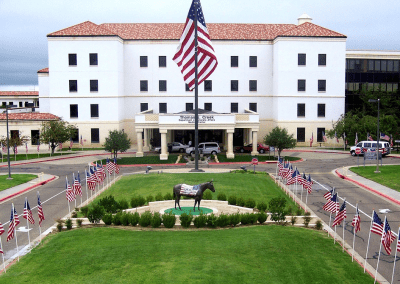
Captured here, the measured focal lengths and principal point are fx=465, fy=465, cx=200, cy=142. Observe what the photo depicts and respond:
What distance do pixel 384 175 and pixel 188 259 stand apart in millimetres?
28927

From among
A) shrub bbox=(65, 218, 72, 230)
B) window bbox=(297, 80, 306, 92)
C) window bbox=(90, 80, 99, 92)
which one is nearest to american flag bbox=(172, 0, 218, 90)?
shrub bbox=(65, 218, 72, 230)

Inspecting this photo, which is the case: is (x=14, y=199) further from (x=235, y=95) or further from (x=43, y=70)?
(x=43, y=70)

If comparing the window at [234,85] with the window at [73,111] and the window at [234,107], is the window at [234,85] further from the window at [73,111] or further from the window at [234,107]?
the window at [73,111]

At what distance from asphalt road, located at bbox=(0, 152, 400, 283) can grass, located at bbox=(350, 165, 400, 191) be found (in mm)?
2484

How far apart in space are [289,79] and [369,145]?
16.8m

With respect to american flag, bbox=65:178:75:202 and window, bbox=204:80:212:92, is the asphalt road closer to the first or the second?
american flag, bbox=65:178:75:202

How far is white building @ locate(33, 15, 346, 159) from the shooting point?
220 ft

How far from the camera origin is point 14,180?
3947 cm

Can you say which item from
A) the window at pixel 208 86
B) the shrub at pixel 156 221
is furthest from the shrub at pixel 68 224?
the window at pixel 208 86

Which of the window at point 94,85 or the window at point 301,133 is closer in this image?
the window at point 94,85

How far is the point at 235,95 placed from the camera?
70.4m

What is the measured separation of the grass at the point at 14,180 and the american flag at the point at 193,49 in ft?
54.1

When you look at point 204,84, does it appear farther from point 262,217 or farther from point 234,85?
point 262,217

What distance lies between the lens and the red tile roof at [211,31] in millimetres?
67562
